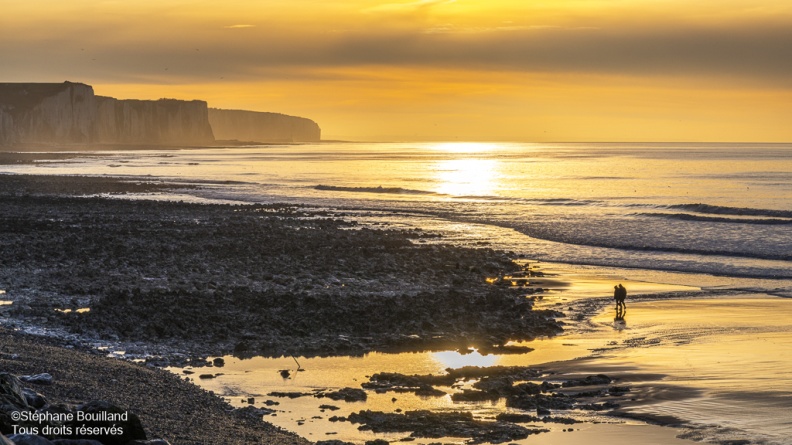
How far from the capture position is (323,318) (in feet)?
60.0

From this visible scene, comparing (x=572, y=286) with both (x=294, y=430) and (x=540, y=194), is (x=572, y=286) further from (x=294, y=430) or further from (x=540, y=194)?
(x=540, y=194)

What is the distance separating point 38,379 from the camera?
11156 millimetres

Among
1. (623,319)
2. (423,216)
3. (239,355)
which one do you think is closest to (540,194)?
(423,216)

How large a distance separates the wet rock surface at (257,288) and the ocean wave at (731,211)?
23160 millimetres

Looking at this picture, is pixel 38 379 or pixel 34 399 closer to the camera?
pixel 34 399

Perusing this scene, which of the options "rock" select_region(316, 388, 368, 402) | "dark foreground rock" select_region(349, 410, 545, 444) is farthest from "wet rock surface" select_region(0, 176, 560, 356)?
A: "dark foreground rock" select_region(349, 410, 545, 444)

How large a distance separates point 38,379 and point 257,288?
10.1 meters

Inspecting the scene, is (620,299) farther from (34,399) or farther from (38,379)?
(34,399)

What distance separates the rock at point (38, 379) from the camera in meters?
11.1

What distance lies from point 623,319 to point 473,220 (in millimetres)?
25153

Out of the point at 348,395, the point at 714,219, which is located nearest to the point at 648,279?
the point at 348,395

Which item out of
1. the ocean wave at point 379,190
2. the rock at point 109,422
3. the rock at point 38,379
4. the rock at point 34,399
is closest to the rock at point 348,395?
the rock at point 38,379

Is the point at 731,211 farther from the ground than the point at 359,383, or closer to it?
farther from the ground

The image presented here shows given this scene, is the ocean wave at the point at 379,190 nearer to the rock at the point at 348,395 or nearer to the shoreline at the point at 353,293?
the shoreline at the point at 353,293
